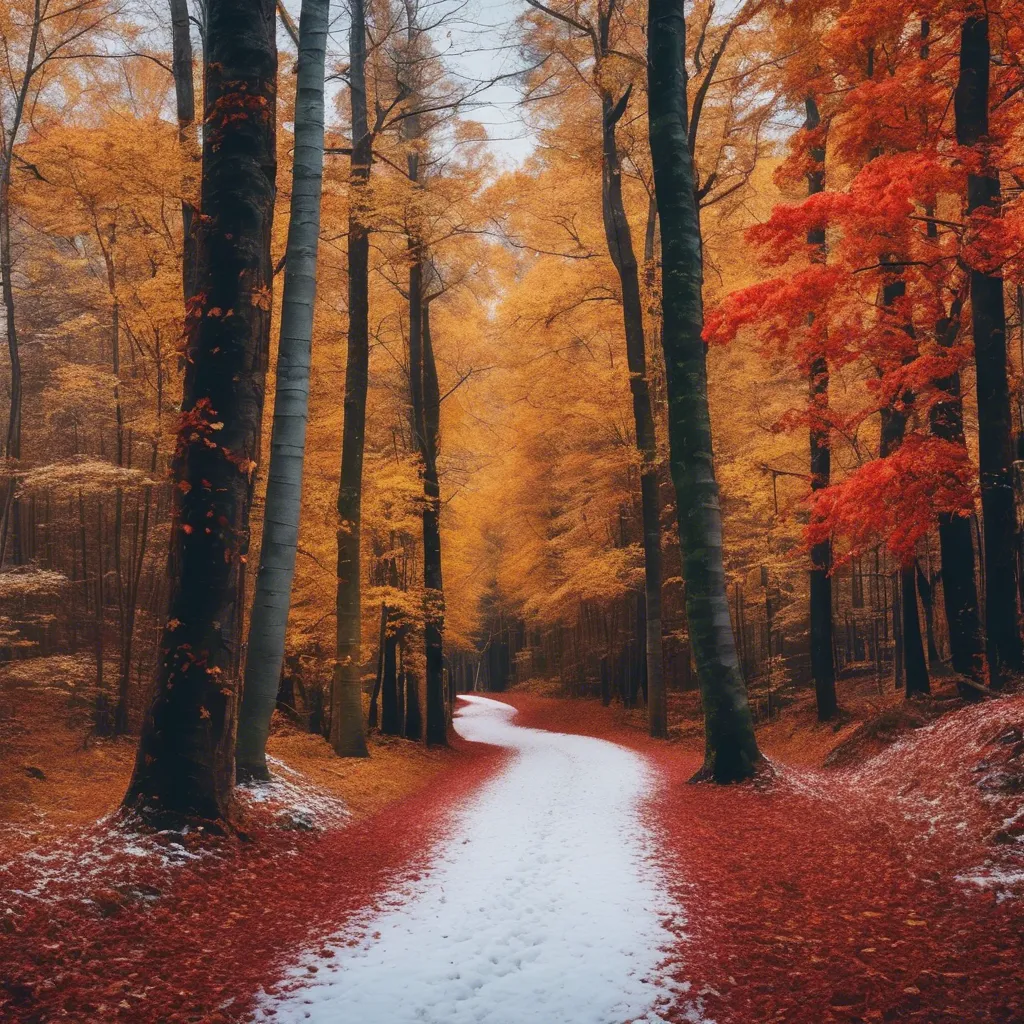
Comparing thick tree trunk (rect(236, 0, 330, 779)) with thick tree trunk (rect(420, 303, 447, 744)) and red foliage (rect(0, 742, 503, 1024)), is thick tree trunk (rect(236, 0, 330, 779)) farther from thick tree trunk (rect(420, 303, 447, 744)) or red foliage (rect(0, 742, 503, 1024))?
thick tree trunk (rect(420, 303, 447, 744))

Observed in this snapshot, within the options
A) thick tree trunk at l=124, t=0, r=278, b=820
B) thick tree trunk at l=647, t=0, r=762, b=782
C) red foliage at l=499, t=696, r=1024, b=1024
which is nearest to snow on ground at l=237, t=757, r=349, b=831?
thick tree trunk at l=124, t=0, r=278, b=820

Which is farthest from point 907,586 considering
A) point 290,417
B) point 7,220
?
point 7,220

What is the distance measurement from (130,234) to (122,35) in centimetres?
365

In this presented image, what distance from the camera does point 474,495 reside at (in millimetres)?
23250

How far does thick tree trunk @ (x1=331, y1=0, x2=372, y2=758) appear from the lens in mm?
11633

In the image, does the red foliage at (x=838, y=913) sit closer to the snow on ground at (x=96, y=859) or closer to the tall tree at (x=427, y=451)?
the snow on ground at (x=96, y=859)

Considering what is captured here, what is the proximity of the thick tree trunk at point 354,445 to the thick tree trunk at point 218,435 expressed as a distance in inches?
209

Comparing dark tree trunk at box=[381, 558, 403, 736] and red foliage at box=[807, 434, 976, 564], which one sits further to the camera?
dark tree trunk at box=[381, 558, 403, 736]

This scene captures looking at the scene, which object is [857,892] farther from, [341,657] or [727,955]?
[341,657]

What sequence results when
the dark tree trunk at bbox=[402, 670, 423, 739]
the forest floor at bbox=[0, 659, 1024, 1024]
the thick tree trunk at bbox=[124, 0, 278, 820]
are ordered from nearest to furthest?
the forest floor at bbox=[0, 659, 1024, 1024] < the thick tree trunk at bbox=[124, 0, 278, 820] < the dark tree trunk at bbox=[402, 670, 423, 739]

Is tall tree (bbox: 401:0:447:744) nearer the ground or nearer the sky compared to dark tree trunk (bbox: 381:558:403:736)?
nearer the sky

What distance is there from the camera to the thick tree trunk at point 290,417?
726 centimetres

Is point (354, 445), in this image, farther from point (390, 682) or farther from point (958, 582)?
point (958, 582)

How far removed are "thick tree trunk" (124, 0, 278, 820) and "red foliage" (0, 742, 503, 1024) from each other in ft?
2.01
